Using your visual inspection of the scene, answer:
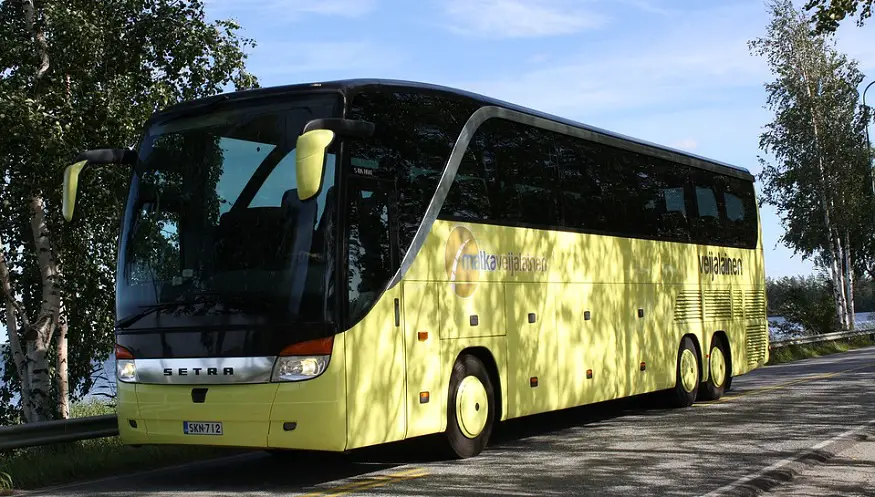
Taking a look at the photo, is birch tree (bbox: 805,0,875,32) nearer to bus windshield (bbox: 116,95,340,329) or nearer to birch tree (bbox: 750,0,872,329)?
bus windshield (bbox: 116,95,340,329)

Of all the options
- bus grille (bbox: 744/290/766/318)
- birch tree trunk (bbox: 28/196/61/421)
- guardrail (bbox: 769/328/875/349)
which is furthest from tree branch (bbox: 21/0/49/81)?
guardrail (bbox: 769/328/875/349)

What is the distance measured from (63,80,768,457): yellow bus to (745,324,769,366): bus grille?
6.76m

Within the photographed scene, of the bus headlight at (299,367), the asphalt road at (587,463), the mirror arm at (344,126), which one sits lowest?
the asphalt road at (587,463)

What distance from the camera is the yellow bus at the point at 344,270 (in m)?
9.05

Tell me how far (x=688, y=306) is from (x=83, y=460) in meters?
9.79

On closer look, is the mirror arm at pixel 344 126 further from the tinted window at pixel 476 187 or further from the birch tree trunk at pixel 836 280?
the birch tree trunk at pixel 836 280

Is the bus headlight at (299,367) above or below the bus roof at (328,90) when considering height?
below

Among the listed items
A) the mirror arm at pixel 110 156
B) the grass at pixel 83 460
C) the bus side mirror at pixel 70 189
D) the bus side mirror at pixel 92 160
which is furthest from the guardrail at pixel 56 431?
the mirror arm at pixel 110 156

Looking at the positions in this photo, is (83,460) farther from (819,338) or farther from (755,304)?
(819,338)

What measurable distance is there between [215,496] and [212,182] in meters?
2.80

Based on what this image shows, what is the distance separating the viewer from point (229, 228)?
9352 millimetres

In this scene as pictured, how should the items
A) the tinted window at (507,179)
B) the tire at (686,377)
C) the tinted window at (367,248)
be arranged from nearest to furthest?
the tinted window at (367,248), the tinted window at (507,179), the tire at (686,377)

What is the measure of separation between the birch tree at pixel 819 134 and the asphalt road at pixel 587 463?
116 ft

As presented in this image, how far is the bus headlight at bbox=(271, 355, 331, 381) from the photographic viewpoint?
8953 mm
